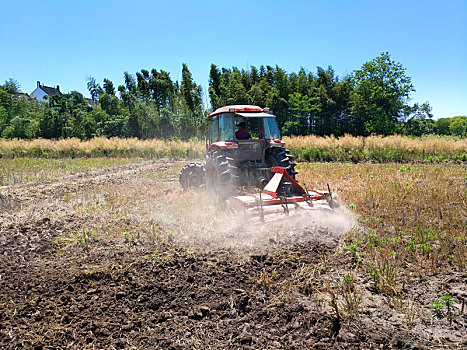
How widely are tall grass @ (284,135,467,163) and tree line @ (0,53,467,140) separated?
46.4 feet

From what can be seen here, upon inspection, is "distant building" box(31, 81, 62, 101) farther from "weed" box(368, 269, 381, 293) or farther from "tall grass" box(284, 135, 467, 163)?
"weed" box(368, 269, 381, 293)

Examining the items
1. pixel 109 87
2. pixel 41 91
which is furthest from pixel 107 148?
pixel 41 91

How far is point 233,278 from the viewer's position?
346cm

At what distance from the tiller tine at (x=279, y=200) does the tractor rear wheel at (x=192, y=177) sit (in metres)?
2.38

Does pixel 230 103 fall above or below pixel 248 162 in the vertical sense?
above

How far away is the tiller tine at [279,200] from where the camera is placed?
15.9 ft

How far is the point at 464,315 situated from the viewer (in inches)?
105

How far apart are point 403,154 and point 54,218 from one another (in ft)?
49.7

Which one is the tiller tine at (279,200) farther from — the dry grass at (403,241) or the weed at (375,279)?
the weed at (375,279)

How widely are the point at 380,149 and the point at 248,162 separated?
11501 millimetres

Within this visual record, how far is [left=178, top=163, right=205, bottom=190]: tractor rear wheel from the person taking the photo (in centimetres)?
769

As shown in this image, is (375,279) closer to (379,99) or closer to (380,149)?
(380,149)

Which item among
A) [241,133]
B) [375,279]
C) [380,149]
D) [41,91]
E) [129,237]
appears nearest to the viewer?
[375,279]

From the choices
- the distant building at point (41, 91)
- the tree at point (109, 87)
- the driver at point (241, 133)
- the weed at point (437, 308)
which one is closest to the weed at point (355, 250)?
the weed at point (437, 308)
